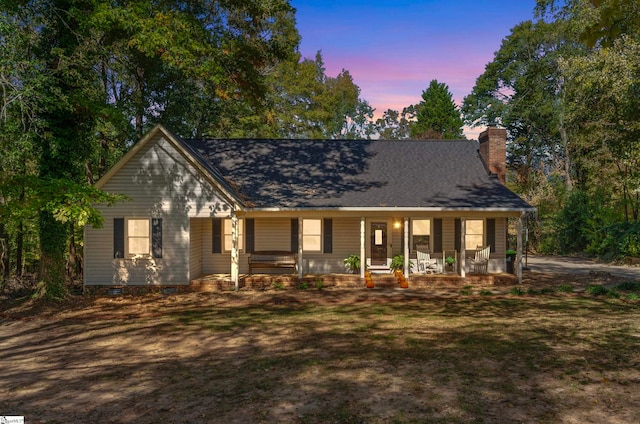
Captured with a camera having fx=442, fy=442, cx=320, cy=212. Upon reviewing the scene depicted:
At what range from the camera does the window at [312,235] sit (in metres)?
19.2

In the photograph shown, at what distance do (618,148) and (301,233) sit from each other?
15322 mm

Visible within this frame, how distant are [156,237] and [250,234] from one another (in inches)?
152

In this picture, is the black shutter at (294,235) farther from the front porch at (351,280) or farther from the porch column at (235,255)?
the porch column at (235,255)

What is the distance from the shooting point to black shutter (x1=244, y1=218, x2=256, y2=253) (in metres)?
18.9

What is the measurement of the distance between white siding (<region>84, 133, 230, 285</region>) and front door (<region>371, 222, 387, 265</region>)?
6.69 metres

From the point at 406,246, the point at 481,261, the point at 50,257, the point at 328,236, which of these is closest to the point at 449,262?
the point at 481,261

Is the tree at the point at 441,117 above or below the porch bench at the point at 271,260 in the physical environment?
above

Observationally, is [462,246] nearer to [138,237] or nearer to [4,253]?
[138,237]

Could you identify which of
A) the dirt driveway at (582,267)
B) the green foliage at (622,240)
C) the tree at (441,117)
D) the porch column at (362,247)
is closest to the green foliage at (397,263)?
the porch column at (362,247)

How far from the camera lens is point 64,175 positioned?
14570 millimetres

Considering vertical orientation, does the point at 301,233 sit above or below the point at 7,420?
above

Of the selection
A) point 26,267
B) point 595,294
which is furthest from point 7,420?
point 26,267

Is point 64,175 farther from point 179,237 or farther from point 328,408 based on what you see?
point 328,408

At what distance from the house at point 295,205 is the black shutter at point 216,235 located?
4 centimetres
